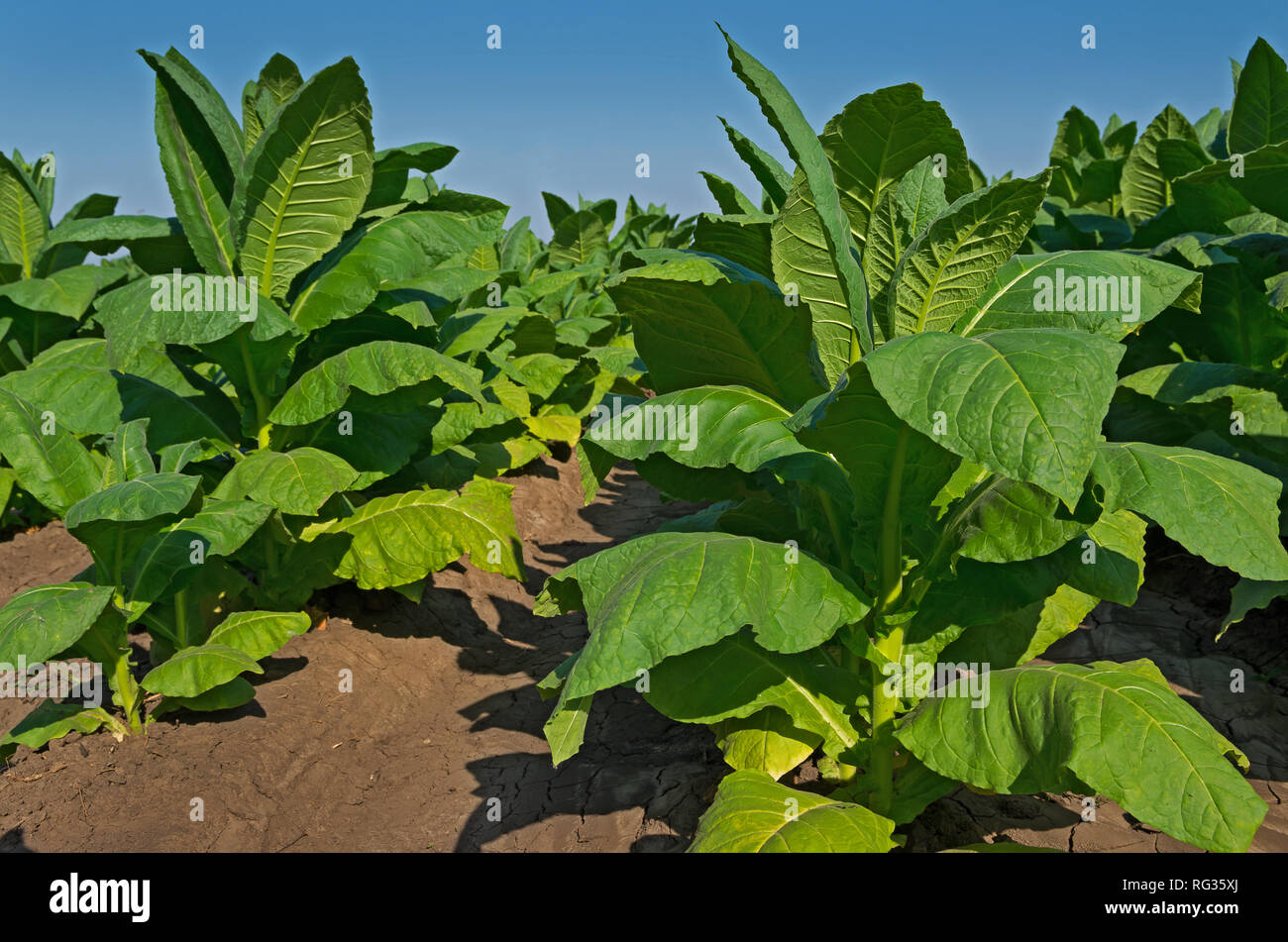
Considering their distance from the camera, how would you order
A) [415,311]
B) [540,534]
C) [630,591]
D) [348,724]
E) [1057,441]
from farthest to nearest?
[540,534]
[415,311]
[348,724]
[630,591]
[1057,441]

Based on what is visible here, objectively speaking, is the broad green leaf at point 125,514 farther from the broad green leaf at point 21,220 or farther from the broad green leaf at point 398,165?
the broad green leaf at point 21,220

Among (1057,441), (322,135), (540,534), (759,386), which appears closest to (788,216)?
→ (759,386)

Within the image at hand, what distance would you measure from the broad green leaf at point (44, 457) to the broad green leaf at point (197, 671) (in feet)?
2.12

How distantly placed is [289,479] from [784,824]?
2.30m

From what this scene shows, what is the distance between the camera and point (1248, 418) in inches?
139

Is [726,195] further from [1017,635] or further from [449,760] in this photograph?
[449,760]

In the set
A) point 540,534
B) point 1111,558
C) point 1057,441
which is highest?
point 1057,441

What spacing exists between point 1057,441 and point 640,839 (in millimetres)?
1842

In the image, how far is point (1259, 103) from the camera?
4.25 meters

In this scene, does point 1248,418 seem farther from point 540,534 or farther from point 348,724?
point 540,534

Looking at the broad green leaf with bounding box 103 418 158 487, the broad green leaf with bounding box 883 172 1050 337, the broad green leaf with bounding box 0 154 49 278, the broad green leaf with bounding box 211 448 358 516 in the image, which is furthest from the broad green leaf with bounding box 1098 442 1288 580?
the broad green leaf with bounding box 0 154 49 278

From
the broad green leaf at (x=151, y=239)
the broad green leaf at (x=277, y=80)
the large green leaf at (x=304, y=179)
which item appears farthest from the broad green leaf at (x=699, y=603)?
the broad green leaf at (x=277, y=80)

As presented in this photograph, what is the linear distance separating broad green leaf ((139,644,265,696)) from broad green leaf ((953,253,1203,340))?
101 inches

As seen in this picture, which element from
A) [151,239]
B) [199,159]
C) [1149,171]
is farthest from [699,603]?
[1149,171]
